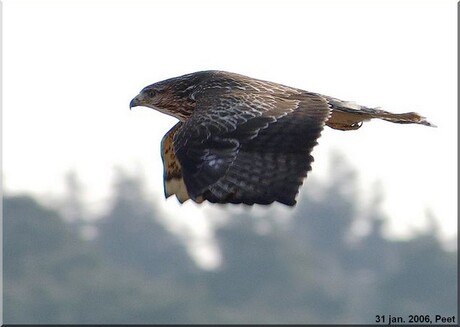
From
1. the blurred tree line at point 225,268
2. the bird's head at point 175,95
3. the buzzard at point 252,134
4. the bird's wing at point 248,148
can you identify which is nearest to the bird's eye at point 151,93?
the bird's head at point 175,95

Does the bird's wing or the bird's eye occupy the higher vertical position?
the bird's eye

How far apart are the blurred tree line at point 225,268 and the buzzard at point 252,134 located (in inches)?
2104

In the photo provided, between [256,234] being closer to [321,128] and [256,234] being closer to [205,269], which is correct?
[205,269]

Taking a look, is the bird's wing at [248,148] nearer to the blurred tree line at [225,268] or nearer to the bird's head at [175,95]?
the bird's head at [175,95]

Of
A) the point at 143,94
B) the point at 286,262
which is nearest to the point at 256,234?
the point at 286,262

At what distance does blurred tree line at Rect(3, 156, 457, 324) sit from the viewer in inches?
3009

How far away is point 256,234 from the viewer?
3450 inches

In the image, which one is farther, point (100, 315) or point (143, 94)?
point (100, 315)

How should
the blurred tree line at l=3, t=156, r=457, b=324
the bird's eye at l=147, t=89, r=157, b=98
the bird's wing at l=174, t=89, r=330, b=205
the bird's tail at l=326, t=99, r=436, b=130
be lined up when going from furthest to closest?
the blurred tree line at l=3, t=156, r=457, b=324
the bird's eye at l=147, t=89, r=157, b=98
the bird's tail at l=326, t=99, r=436, b=130
the bird's wing at l=174, t=89, r=330, b=205

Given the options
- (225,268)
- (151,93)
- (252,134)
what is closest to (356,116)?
(252,134)

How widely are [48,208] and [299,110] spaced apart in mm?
72365

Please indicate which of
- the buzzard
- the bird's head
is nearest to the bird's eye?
the bird's head

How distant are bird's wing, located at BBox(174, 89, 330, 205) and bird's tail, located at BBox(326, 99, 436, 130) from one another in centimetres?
68

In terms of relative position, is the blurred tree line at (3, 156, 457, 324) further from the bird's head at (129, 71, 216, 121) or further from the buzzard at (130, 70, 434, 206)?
the buzzard at (130, 70, 434, 206)
